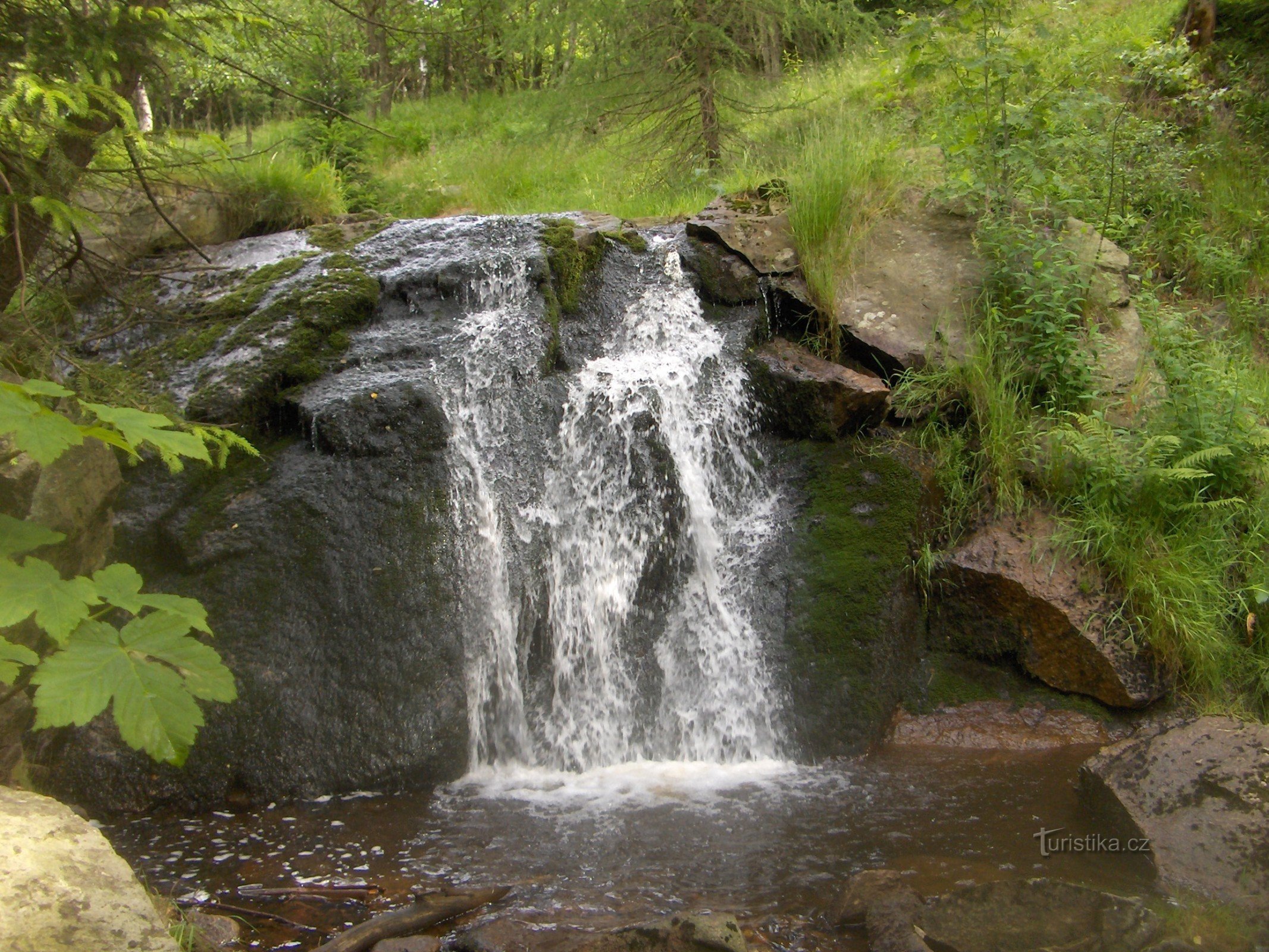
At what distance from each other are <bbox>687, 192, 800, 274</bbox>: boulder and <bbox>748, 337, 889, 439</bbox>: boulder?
0.86 m

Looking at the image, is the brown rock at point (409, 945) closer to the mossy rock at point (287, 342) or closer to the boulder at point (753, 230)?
the mossy rock at point (287, 342)

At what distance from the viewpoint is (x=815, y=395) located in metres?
5.54

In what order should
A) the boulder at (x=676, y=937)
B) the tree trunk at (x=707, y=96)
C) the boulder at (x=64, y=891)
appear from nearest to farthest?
the boulder at (x=64, y=891)
the boulder at (x=676, y=937)
the tree trunk at (x=707, y=96)

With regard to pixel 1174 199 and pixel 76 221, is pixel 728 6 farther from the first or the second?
pixel 76 221

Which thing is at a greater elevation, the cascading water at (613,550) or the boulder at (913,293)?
the boulder at (913,293)

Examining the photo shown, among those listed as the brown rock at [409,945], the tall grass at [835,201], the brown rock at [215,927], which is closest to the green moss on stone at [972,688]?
the tall grass at [835,201]

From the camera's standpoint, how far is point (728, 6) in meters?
Result: 8.82

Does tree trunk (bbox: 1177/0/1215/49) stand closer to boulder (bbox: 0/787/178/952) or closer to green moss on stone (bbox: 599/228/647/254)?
green moss on stone (bbox: 599/228/647/254)

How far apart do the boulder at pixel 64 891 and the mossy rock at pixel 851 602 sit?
3.41m

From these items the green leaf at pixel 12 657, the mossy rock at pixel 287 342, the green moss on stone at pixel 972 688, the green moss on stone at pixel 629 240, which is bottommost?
the green moss on stone at pixel 972 688

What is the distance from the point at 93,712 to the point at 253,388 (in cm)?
345

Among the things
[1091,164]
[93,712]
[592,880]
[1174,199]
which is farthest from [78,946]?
[1174,199]

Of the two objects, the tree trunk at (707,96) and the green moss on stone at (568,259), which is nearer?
the green moss on stone at (568,259)

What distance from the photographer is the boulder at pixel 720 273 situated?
6227 millimetres
